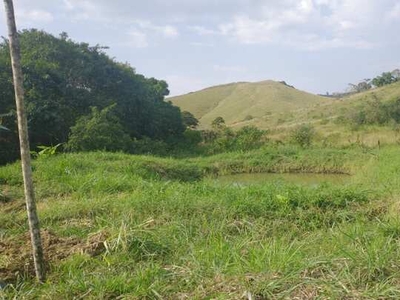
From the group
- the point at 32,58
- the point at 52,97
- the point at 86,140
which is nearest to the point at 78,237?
the point at 86,140

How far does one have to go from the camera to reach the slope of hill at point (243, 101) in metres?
46.6

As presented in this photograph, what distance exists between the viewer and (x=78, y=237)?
3971 mm

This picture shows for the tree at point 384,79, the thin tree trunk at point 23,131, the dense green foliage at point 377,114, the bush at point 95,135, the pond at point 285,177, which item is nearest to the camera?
the thin tree trunk at point 23,131

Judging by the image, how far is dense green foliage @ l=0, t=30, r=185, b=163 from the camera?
47.3 feet

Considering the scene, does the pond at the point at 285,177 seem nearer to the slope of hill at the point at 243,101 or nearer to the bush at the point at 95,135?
the bush at the point at 95,135

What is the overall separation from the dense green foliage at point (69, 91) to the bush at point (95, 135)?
1247mm

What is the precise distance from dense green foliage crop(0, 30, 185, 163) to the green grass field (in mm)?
7158

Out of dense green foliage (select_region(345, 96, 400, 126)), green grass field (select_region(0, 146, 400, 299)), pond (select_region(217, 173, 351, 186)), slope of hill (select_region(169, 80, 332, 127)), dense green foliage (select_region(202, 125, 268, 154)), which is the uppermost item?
slope of hill (select_region(169, 80, 332, 127))

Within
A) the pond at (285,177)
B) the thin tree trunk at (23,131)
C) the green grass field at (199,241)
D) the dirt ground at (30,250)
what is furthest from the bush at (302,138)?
the thin tree trunk at (23,131)

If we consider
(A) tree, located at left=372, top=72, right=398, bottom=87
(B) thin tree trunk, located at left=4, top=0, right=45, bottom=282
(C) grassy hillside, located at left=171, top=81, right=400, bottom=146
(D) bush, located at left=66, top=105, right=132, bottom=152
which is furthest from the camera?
(A) tree, located at left=372, top=72, right=398, bottom=87

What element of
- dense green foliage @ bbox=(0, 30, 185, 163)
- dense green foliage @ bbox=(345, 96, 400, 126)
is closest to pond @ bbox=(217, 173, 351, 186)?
dense green foliage @ bbox=(0, 30, 185, 163)

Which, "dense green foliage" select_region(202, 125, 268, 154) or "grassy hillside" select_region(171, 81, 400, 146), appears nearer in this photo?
"dense green foliage" select_region(202, 125, 268, 154)

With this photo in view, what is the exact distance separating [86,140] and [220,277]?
1211 cm

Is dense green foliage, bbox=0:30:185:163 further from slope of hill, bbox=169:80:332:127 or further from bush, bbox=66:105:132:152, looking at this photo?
slope of hill, bbox=169:80:332:127
